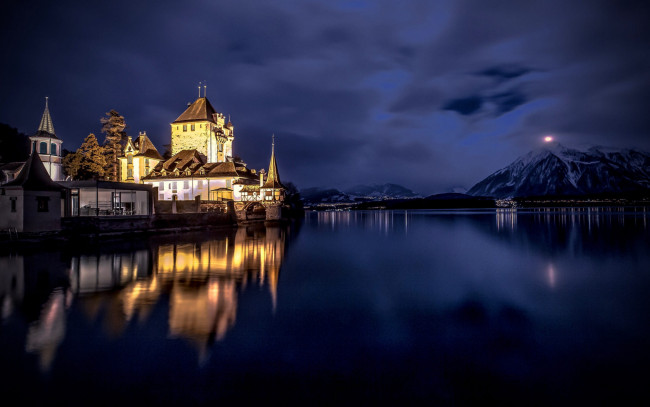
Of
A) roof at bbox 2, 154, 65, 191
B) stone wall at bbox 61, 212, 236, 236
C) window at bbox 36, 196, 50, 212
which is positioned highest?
roof at bbox 2, 154, 65, 191

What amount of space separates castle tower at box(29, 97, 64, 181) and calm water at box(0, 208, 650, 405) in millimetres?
36721

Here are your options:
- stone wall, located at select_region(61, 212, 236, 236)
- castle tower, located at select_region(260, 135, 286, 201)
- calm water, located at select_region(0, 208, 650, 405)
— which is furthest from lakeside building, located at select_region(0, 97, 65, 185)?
calm water, located at select_region(0, 208, 650, 405)

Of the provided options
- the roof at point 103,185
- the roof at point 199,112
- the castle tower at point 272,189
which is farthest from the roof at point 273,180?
the roof at point 103,185

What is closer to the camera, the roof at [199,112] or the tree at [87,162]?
the tree at [87,162]

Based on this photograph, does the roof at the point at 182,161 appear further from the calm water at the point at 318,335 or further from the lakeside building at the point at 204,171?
the calm water at the point at 318,335

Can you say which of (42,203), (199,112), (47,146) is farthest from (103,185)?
(199,112)

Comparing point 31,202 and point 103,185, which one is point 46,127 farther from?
point 31,202

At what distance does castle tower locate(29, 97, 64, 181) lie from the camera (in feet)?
158

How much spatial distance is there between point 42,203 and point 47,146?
27508mm

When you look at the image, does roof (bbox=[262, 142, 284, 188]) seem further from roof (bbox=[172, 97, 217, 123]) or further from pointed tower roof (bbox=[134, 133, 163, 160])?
pointed tower roof (bbox=[134, 133, 163, 160])

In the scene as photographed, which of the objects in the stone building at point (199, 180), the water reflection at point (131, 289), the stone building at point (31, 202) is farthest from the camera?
the stone building at point (199, 180)

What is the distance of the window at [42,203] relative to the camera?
2677cm

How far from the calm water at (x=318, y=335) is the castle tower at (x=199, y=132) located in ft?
176

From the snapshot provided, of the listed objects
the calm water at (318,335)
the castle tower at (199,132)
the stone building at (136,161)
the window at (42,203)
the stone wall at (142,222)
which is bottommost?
the calm water at (318,335)
